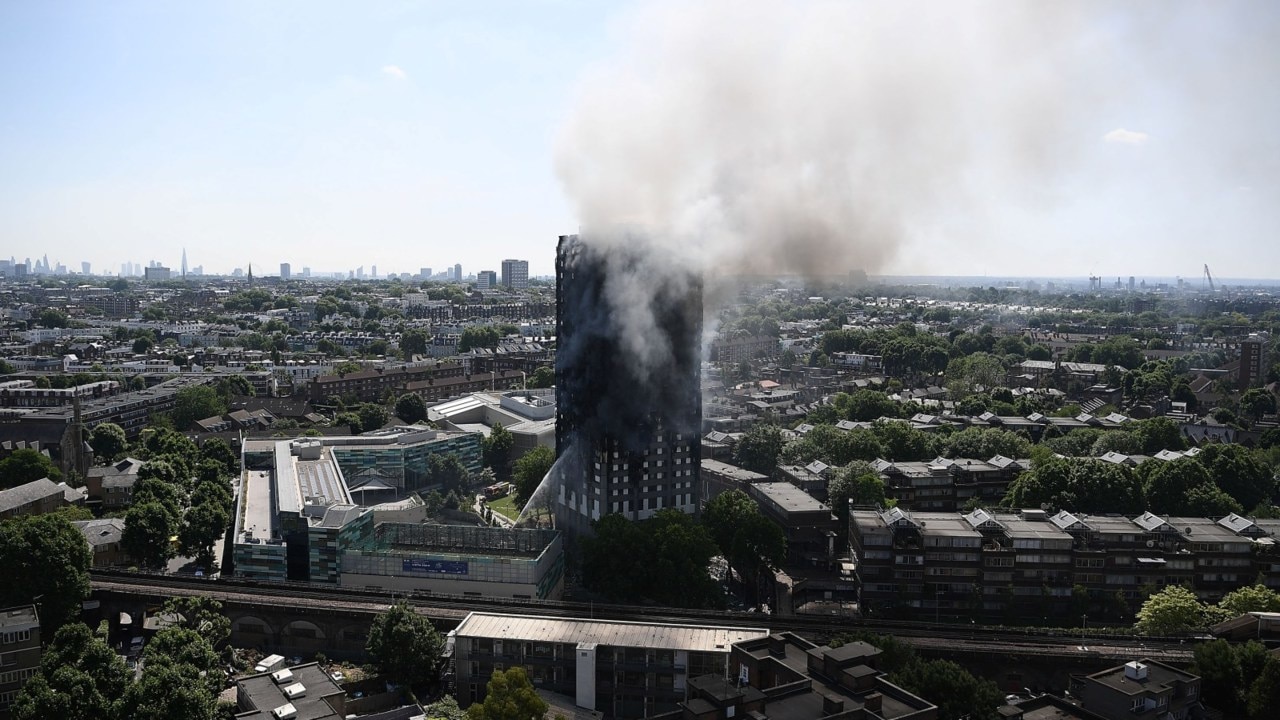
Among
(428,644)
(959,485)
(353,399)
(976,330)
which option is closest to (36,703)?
(428,644)

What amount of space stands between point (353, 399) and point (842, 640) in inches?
1955

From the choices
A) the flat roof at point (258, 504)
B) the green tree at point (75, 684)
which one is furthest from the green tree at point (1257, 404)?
the green tree at point (75, 684)

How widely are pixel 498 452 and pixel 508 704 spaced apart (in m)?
29.6

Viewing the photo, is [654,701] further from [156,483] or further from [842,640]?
[156,483]

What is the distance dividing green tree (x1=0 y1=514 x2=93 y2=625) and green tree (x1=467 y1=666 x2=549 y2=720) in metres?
13.0

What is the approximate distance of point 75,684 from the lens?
20.4m

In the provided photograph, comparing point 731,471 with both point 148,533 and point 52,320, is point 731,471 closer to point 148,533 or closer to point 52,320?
point 148,533

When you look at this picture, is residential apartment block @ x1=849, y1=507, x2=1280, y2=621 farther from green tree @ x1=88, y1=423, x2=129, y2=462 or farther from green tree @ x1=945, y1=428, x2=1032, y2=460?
green tree @ x1=88, y1=423, x2=129, y2=462

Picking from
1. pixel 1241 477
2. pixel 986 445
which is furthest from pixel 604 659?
pixel 1241 477

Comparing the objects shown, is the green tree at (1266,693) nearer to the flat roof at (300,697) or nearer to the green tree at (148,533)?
the flat roof at (300,697)

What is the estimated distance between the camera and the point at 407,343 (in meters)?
95.4

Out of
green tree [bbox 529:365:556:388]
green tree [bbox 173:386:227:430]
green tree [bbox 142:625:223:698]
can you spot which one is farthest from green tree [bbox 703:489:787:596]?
green tree [bbox 173:386:227:430]

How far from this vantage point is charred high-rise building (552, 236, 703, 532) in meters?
33.2

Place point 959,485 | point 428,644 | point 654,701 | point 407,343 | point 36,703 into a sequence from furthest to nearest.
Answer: point 407,343
point 959,485
point 428,644
point 654,701
point 36,703
